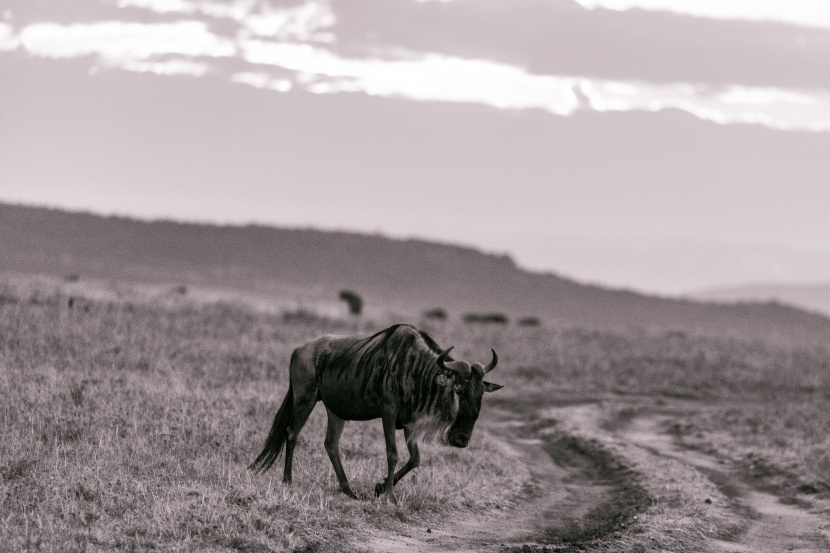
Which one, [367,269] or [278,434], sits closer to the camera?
[278,434]

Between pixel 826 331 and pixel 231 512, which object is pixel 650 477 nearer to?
pixel 231 512

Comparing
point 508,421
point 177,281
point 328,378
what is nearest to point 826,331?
point 177,281

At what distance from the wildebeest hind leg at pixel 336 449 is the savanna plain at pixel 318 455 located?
0.76 feet

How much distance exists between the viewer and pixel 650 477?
17859mm

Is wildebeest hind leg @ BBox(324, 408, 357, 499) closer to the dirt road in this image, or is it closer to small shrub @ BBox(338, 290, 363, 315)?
the dirt road

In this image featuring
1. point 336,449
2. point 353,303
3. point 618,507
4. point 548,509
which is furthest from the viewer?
point 353,303

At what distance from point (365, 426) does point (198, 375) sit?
4.24 meters

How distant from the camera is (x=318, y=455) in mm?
15969

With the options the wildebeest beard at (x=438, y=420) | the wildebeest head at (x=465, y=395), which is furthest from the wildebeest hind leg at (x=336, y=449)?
the wildebeest head at (x=465, y=395)

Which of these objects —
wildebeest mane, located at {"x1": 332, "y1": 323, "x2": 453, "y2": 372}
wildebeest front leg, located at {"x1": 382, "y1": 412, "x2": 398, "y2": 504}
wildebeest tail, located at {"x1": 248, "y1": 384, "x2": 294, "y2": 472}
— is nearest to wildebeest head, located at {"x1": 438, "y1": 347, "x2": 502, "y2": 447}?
wildebeest mane, located at {"x1": 332, "y1": 323, "x2": 453, "y2": 372}

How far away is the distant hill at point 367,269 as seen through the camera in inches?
2817

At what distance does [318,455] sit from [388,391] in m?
3.49

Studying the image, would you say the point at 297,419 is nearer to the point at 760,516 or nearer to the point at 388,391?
the point at 388,391

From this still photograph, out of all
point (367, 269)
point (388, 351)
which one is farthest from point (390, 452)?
point (367, 269)
